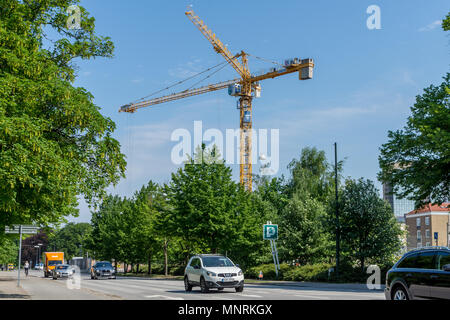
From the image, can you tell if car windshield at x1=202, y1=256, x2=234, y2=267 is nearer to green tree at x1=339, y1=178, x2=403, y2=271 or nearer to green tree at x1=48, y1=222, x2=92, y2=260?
green tree at x1=339, y1=178, x2=403, y2=271

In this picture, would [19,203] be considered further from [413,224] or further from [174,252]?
[413,224]

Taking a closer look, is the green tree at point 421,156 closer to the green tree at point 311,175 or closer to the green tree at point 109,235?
the green tree at point 311,175

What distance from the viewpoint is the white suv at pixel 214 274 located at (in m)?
20.4

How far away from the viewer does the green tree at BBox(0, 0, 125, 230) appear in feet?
47.6

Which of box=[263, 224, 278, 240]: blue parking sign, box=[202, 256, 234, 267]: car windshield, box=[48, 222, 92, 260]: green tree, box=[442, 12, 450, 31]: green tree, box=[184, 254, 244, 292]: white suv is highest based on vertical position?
box=[442, 12, 450, 31]: green tree

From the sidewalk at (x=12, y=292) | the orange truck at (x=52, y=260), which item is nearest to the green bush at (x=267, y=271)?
the sidewalk at (x=12, y=292)

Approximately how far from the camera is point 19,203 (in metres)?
17.0

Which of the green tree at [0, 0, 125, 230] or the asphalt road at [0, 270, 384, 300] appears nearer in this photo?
the green tree at [0, 0, 125, 230]

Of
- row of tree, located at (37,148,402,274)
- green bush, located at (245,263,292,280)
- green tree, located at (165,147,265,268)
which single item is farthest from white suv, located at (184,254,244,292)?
green tree, located at (165,147,265,268)

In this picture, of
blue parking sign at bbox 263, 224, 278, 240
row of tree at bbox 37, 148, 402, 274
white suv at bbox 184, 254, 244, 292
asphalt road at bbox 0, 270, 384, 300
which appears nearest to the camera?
asphalt road at bbox 0, 270, 384, 300

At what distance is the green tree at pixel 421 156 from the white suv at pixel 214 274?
12.7m

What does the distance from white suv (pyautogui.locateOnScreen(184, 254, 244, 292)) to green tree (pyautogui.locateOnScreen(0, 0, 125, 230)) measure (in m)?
5.44

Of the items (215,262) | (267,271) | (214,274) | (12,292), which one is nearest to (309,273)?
(267,271)
